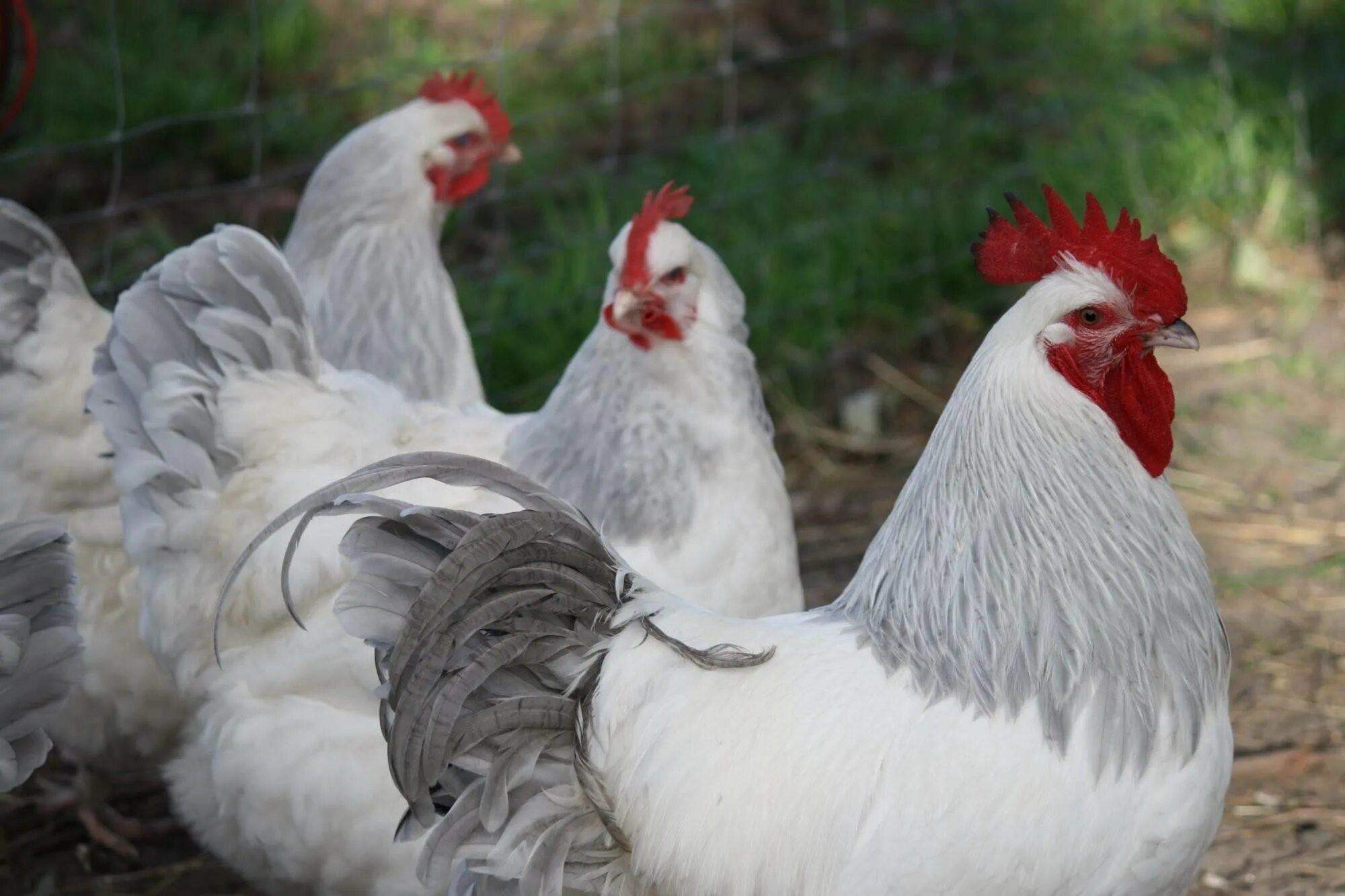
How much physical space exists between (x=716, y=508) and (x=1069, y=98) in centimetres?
394

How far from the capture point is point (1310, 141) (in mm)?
6258

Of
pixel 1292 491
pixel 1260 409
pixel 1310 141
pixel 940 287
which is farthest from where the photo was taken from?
pixel 1310 141

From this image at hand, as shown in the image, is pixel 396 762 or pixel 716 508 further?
pixel 716 508

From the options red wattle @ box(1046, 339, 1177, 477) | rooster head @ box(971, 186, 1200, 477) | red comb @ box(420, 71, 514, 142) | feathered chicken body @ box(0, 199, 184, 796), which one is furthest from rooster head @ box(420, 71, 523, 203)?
red wattle @ box(1046, 339, 1177, 477)

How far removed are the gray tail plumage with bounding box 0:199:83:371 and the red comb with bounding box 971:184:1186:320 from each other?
2.07m

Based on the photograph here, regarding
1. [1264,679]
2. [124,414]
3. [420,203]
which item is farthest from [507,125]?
[1264,679]

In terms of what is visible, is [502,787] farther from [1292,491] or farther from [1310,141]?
[1310,141]

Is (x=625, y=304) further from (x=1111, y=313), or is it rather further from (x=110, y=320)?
(x=110, y=320)

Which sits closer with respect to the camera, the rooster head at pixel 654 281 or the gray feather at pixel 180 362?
the gray feather at pixel 180 362

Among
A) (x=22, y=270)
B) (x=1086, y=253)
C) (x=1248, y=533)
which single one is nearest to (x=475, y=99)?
(x=22, y=270)

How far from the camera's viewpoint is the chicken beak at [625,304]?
126 inches

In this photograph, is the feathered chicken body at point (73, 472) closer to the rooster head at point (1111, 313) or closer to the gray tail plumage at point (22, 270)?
the gray tail plumage at point (22, 270)

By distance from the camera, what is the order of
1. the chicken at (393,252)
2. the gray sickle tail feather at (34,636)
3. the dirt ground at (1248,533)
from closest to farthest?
the gray sickle tail feather at (34,636)
the dirt ground at (1248,533)
the chicken at (393,252)

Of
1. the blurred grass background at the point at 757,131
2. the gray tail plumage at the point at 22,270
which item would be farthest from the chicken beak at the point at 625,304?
the blurred grass background at the point at 757,131
